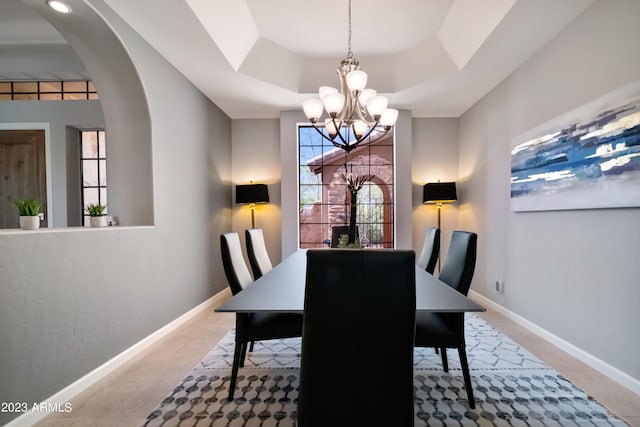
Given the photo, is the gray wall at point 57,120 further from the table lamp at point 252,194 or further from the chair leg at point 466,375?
the chair leg at point 466,375

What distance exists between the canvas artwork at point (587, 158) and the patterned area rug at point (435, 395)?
1269 millimetres

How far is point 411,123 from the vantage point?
4645mm

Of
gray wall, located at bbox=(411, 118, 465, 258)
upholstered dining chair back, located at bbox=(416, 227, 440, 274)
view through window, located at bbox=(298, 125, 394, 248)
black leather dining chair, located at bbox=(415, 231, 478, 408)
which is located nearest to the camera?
black leather dining chair, located at bbox=(415, 231, 478, 408)

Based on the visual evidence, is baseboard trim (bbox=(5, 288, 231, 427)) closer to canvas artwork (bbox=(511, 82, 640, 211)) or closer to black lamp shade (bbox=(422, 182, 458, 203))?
black lamp shade (bbox=(422, 182, 458, 203))

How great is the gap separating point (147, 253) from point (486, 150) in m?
Answer: 3.97

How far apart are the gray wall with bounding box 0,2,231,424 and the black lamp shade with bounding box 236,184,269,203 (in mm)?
303

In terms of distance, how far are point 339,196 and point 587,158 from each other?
10.7 feet

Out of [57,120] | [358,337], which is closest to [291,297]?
[358,337]

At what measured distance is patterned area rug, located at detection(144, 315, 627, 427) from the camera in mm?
1656

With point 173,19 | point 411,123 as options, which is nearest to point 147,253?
point 173,19

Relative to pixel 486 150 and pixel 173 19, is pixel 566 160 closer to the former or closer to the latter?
pixel 486 150

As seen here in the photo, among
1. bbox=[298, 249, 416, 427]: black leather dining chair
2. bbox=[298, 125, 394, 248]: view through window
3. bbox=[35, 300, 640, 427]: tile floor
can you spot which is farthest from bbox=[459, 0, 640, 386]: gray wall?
bbox=[298, 249, 416, 427]: black leather dining chair

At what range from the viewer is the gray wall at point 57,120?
3.72 metres

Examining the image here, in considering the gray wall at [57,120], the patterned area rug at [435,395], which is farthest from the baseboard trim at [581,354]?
the gray wall at [57,120]
